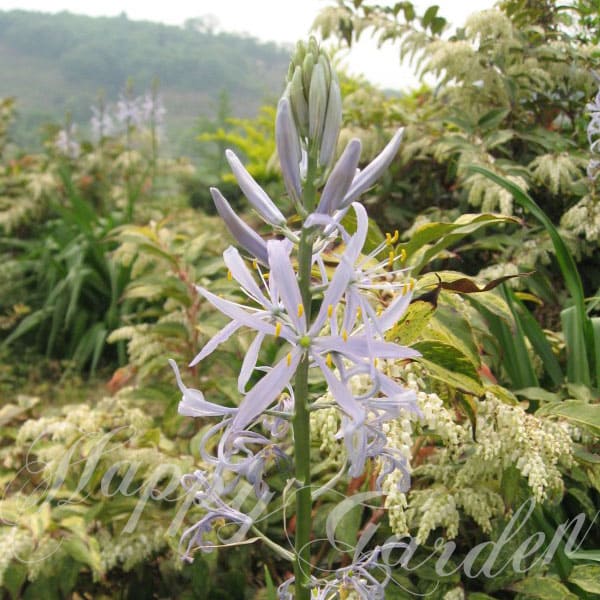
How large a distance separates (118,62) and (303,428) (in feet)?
140

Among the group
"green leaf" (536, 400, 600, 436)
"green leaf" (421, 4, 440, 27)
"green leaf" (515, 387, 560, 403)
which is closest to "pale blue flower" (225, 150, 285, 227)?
"green leaf" (536, 400, 600, 436)

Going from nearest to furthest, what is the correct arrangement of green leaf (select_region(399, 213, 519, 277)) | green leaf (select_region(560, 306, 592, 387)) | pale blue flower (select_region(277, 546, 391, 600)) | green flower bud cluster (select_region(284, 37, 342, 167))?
1. green flower bud cluster (select_region(284, 37, 342, 167))
2. pale blue flower (select_region(277, 546, 391, 600))
3. green leaf (select_region(399, 213, 519, 277))
4. green leaf (select_region(560, 306, 592, 387))

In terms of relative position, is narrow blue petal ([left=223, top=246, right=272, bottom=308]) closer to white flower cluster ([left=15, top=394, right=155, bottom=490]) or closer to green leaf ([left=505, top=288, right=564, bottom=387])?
white flower cluster ([left=15, top=394, right=155, bottom=490])

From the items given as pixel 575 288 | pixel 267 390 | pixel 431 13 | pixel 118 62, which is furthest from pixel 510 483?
pixel 118 62

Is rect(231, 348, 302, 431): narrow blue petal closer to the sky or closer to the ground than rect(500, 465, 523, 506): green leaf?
closer to the sky

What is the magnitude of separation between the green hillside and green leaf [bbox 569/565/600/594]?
115 feet

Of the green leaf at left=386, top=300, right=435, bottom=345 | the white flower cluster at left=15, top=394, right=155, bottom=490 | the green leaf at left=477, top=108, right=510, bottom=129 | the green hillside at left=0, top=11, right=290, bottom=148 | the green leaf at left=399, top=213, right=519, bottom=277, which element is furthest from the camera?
the green hillside at left=0, top=11, right=290, bottom=148

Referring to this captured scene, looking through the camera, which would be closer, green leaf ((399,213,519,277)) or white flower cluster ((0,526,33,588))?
green leaf ((399,213,519,277))

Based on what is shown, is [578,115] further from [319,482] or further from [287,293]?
[287,293]

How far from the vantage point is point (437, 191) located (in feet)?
11.9

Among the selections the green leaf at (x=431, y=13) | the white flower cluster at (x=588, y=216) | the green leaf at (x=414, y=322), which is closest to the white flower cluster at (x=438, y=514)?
the green leaf at (x=414, y=322)

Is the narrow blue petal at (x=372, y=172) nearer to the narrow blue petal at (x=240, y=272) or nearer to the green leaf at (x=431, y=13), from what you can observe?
the narrow blue petal at (x=240, y=272)

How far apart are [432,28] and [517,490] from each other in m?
2.70

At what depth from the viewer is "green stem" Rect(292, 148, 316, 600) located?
3.37ft
